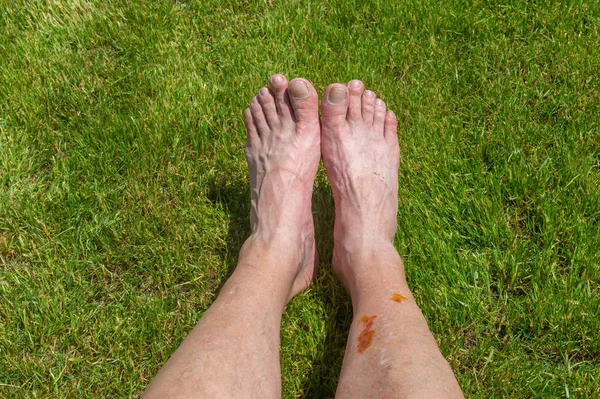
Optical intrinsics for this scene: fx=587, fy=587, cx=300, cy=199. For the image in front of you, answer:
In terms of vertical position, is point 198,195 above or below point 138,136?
below

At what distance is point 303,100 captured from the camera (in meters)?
2.29

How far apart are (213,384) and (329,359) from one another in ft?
2.03

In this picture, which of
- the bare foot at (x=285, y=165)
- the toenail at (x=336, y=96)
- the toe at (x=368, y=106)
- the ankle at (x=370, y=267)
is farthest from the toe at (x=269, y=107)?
the ankle at (x=370, y=267)

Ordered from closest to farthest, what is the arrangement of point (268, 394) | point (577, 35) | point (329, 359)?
point (268, 394)
point (329, 359)
point (577, 35)

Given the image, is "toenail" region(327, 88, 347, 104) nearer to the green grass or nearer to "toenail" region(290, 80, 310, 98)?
"toenail" region(290, 80, 310, 98)

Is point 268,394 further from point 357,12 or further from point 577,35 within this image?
point 577,35

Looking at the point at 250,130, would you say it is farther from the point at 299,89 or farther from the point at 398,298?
the point at 398,298

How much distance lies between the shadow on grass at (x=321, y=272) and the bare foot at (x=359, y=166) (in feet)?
0.30

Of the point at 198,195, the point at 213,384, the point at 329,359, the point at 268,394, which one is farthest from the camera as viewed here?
the point at 198,195

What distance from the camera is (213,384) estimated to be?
1459mm

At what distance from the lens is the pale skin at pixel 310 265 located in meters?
1.49

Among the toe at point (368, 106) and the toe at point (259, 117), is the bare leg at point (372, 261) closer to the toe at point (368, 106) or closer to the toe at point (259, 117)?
the toe at point (368, 106)

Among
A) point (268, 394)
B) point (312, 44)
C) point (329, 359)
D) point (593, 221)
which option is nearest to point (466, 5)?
point (312, 44)

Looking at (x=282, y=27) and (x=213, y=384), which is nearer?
(x=213, y=384)
